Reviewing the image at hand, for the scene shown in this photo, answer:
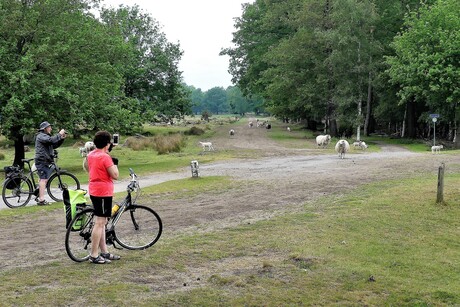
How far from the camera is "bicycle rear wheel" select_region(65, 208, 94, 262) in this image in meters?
7.89

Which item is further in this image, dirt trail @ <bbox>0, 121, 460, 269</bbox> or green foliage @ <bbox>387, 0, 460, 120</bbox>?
green foliage @ <bbox>387, 0, 460, 120</bbox>

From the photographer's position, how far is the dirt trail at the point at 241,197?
31.7 feet

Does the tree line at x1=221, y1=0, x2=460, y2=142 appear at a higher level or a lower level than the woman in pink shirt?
higher

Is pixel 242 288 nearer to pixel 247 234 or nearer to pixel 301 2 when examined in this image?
pixel 247 234

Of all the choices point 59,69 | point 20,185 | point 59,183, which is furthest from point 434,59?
point 20,185

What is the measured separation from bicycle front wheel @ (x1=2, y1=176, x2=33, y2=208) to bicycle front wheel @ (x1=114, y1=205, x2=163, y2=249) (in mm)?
5806

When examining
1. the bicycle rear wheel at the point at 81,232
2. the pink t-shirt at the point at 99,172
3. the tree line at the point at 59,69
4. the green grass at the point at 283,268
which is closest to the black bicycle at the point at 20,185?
the green grass at the point at 283,268

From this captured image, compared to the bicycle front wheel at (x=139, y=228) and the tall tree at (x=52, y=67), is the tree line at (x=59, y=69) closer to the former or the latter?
the tall tree at (x=52, y=67)

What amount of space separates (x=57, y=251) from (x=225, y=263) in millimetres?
3137

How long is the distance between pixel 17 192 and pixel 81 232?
6.61 m

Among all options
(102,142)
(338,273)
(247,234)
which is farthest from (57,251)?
(338,273)

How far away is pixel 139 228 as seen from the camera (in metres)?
9.06

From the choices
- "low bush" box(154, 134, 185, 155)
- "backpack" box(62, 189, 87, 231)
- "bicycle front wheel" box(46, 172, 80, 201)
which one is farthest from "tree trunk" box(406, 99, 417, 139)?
"backpack" box(62, 189, 87, 231)

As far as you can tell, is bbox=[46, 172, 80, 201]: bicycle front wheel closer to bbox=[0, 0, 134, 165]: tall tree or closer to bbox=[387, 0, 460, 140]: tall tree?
bbox=[0, 0, 134, 165]: tall tree
